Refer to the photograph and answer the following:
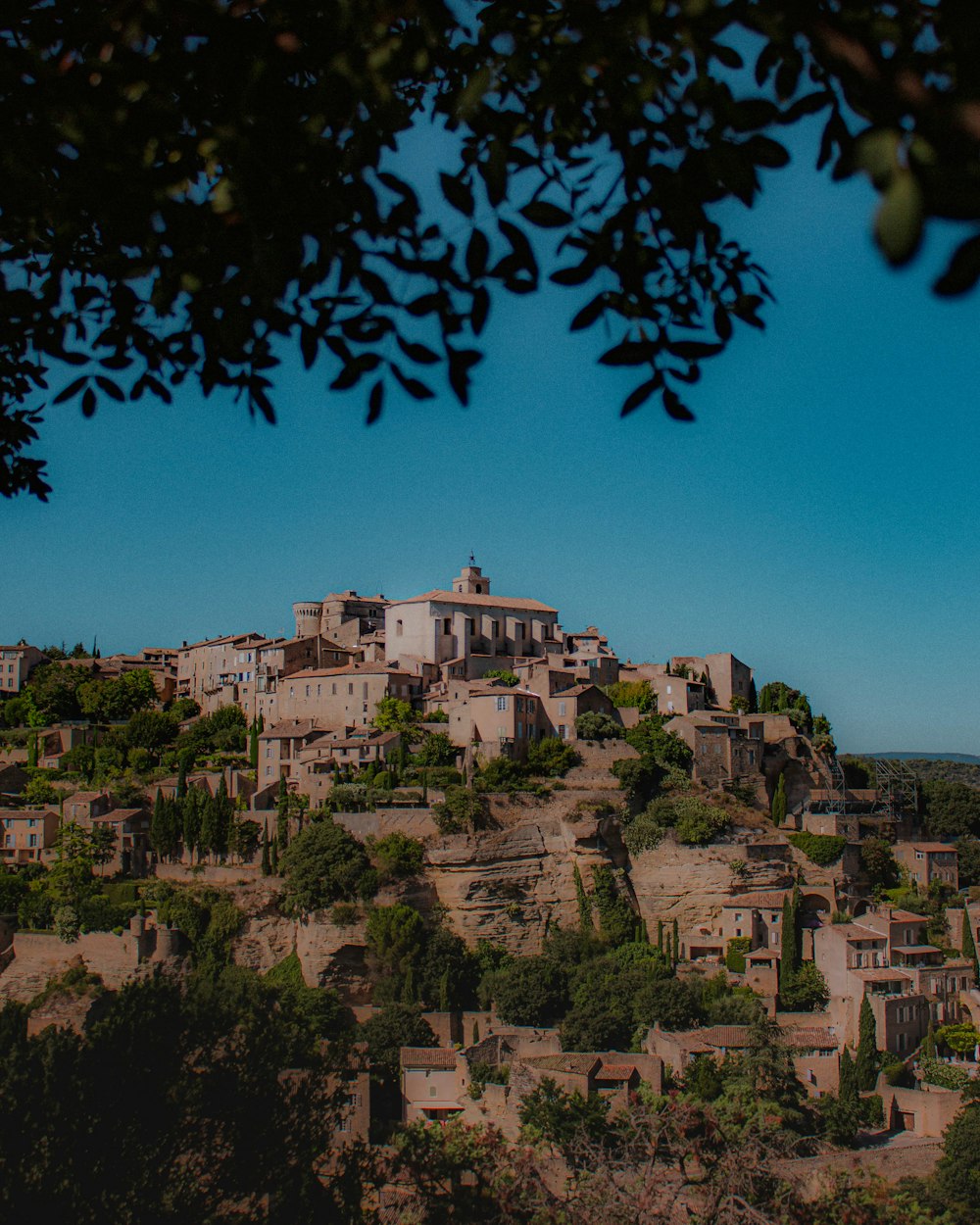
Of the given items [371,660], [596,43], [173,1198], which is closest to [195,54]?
[596,43]

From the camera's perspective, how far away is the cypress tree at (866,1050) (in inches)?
1098

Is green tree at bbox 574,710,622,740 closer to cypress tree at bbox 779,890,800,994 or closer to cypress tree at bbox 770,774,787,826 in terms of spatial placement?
cypress tree at bbox 770,774,787,826

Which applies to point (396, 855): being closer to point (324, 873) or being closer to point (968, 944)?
point (324, 873)

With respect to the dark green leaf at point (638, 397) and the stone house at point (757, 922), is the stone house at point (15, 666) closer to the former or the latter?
the stone house at point (757, 922)

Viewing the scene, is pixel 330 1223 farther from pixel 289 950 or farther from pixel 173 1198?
pixel 289 950

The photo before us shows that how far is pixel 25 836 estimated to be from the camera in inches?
1446

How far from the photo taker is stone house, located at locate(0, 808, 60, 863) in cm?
3653

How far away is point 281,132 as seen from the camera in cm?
329

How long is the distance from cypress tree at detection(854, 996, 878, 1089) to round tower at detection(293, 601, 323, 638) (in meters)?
29.3

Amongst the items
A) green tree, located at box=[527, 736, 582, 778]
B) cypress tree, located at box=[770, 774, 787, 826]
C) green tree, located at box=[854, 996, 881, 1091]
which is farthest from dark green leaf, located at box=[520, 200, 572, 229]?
cypress tree, located at box=[770, 774, 787, 826]

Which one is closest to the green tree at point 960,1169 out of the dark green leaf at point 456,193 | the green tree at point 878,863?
the green tree at point 878,863

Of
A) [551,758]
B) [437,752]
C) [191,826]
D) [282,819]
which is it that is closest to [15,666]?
[191,826]

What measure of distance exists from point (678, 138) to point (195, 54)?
1.45m

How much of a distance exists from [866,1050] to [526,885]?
10188 millimetres
